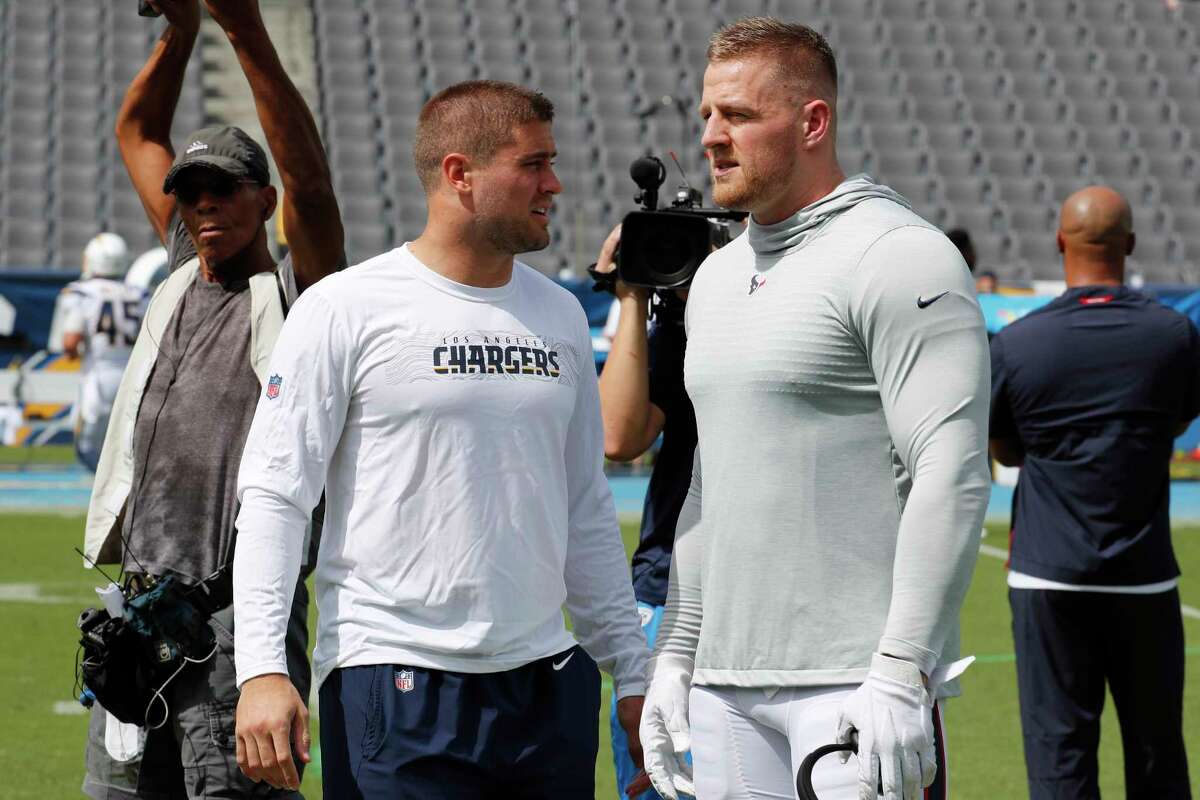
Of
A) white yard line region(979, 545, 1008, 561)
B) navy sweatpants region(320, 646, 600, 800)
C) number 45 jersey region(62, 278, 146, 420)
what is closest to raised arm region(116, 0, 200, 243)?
navy sweatpants region(320, 646, 600, 800)

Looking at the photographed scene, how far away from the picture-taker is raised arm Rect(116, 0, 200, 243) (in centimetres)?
394

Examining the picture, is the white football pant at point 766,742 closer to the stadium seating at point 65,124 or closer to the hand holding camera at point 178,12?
the hand holding camera at point 178,12

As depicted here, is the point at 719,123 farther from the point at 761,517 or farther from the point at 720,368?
the point at 761,517

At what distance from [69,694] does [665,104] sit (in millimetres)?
14711

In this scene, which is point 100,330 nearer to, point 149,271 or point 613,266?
point 149,271

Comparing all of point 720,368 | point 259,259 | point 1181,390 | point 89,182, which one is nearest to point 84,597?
point 259,259

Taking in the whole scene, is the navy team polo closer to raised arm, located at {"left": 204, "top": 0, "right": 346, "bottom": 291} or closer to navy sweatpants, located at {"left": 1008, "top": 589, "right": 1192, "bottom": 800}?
navy sweatpants, located at {"left": 1008, "top": 589, "right": 1192, "bottom": 800}

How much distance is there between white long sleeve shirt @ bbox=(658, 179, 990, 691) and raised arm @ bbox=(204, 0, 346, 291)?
96cm

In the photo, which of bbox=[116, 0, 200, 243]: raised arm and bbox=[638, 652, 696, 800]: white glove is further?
bbox=[116, 0, 200, 243]: raised arm

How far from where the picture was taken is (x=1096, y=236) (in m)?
4.45

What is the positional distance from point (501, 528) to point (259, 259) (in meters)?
1.13

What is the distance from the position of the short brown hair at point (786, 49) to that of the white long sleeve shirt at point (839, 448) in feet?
0.62

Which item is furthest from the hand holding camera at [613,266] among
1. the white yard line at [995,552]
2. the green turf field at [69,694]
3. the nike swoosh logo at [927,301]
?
the white yard line at [995,552]

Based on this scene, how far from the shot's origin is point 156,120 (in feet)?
13.3
